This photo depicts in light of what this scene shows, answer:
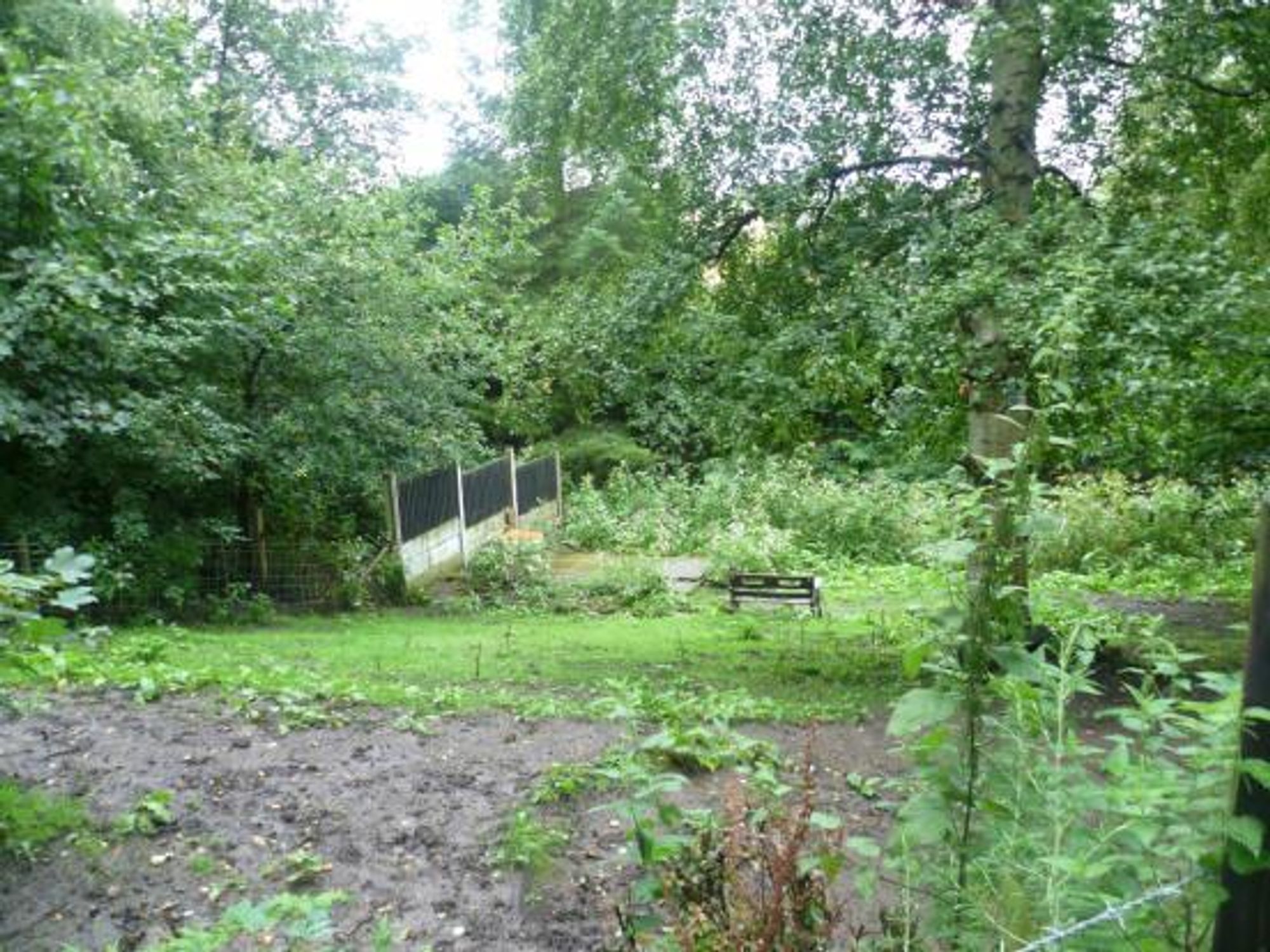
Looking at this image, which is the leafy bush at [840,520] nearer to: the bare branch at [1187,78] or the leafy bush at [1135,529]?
the leafy bush at [1135,529]

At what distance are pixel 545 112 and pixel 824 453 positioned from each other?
13.4 metres

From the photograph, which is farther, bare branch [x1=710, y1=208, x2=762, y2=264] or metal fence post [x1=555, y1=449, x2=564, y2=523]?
metal fence post [x1=555, y1=449, x2=564, y2=523]

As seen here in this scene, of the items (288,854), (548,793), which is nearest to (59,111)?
(288,854)

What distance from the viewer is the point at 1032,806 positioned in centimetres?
206

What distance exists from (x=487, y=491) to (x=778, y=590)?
605cm

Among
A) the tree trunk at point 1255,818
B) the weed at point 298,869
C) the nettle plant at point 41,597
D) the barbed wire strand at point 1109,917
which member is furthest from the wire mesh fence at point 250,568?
the tree trunk at point 1255,818

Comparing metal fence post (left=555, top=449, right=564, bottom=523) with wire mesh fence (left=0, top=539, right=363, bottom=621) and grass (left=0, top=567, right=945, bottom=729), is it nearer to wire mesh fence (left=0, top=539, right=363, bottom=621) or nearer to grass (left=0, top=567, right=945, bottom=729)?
wire mesh fence (left=0, top=539, right=363, bottom=621)

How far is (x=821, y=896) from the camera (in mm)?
2021

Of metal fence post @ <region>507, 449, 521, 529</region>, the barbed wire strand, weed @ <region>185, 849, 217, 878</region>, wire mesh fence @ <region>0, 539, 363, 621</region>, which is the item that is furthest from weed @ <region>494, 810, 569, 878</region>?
metal fence post @ <region>507, 449, 521, 529</region>

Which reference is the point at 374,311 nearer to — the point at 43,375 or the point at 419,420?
the point at 419,420

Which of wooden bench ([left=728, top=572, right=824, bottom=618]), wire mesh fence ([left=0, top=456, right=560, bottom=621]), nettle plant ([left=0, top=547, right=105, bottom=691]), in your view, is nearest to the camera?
nettle plant ([left=0, top=547, right=105, bottom=691])

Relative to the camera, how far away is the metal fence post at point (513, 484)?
55.6 feet

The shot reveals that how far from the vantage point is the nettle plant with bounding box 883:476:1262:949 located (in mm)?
1840

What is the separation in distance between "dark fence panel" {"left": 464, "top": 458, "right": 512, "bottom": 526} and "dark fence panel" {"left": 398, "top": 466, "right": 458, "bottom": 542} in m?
0.58
